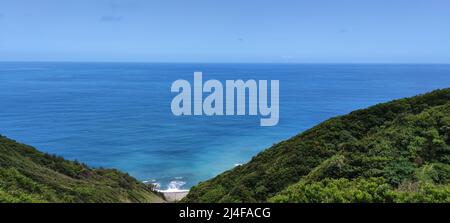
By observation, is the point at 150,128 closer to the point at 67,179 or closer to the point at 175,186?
the point at 175,186

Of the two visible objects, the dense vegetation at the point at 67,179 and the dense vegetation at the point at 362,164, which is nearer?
the dense vegetation at the point at 362,164

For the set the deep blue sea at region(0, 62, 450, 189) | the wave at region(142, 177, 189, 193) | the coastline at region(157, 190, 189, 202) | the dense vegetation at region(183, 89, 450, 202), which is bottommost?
the wave at region(142, 177, 189, 193)

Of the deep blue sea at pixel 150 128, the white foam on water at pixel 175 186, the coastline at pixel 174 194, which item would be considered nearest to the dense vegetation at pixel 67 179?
the coastline at pixel 174 194

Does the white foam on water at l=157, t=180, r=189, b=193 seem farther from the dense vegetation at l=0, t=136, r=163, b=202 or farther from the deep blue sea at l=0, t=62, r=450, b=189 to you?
the dense vegetation at l=0, t=136, r=163, b=202

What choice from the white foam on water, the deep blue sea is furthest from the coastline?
the deep blue sea

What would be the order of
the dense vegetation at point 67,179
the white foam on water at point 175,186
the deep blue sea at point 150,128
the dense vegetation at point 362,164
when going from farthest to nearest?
the deep blue sea at point 150,128, the white foam on water at point 175,186, the dense vegetation at point 67,179, the dense vegetation at point 362,164

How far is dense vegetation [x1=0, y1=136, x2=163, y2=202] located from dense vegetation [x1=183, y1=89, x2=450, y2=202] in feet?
19.4

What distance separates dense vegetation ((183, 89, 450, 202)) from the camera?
427 inches

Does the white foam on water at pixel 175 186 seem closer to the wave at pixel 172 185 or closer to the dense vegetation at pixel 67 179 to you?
the wave at pixel 172 185

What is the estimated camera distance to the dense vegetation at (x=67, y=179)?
21.8 metres

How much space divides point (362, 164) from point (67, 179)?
20.7 meters

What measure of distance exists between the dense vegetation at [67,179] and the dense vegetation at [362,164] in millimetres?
5925

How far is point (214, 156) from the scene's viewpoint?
5872 cm

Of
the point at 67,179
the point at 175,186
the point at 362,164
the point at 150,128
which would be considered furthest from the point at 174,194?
the point at 150,128
